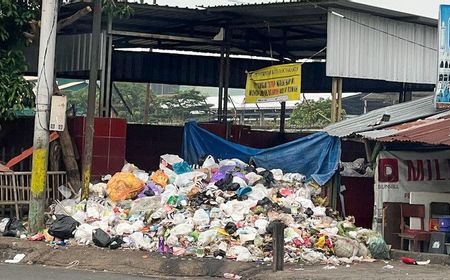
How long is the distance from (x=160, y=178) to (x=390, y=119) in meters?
5.13

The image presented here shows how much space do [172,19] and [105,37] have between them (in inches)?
125

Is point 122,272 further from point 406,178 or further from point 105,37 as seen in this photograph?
point 105,37

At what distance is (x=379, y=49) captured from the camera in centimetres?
1945

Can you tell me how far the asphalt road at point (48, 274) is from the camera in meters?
12.3

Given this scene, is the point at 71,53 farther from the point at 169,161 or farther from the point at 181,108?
the point at 181,108

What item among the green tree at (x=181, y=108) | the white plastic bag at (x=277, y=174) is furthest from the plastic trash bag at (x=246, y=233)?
the green tree at (x=181, y=108)

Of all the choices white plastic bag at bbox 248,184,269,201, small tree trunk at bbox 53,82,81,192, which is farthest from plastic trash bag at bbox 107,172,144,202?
white plastic bag at bbox 248,184,269,201

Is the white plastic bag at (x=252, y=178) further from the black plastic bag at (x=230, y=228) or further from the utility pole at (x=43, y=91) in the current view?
the utility pole at (x=43, y=91)

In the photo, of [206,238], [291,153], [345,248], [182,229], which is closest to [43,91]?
[182,229]

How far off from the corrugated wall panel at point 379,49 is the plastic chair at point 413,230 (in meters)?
4.33

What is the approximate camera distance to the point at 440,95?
1673 cm

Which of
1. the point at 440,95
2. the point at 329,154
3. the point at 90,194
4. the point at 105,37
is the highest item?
the point at 105,37

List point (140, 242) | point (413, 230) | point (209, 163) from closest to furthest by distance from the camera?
point (140, 242) < point (413, 230) < point (209, 163)

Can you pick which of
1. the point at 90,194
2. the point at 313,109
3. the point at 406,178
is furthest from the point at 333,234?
the point at 313,109
